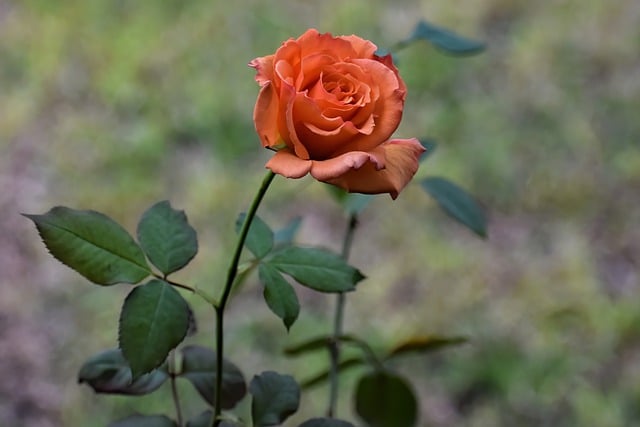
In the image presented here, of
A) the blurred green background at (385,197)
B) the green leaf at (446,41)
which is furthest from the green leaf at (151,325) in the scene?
the blurred green background at (385,197)

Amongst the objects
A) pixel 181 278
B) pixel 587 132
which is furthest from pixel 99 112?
pixel 587 132

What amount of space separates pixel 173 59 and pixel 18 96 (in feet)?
1.23

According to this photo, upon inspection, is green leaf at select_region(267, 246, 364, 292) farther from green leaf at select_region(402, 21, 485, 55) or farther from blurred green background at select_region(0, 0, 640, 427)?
blurred green background at select_region(0, 0, 640, 427)

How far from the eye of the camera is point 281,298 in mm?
563

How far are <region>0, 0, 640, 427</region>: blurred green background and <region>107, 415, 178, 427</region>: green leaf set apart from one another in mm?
Result: 831

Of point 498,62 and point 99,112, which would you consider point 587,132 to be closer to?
point 498,62

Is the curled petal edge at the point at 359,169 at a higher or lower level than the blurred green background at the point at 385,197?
lower

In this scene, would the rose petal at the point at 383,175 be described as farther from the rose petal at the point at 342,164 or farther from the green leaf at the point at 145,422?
the green leaf at the point at 145,422

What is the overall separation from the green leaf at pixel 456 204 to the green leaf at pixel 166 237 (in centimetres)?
29

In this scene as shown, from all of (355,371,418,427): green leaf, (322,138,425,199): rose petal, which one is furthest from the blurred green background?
(322,138,425,199): rose petal

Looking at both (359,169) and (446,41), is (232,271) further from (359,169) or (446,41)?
(446,41)

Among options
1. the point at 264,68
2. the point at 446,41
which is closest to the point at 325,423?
the point at 264,68

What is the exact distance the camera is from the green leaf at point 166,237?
588 mm

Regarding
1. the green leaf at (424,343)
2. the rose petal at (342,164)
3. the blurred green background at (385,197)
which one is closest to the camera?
the rose petal at (342,164)
